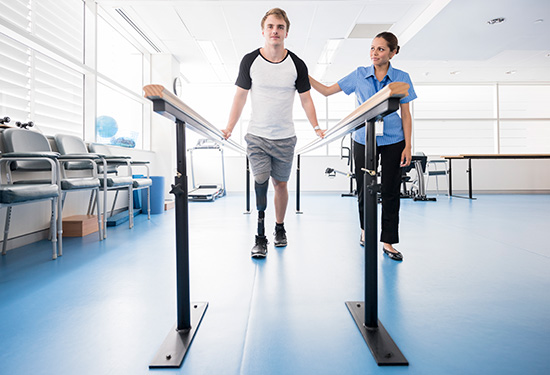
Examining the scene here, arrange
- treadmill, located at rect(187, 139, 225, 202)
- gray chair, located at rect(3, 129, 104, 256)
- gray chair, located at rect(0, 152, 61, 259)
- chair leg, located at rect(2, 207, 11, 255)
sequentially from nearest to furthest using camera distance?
gray chair, located at rect(0, 152, 61, 259) < chair leg, located at rect(2, 207, 11, 255) < gray chair, located at rect(3, 129, 104, 256) < treadmill, located at rect(187, 139, 225, 202)

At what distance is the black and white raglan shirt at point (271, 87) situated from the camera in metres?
1.68

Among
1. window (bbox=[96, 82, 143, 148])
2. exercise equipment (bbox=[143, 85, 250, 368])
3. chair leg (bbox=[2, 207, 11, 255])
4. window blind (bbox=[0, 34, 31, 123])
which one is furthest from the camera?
window (bbox=[96, 82, 143, 148])

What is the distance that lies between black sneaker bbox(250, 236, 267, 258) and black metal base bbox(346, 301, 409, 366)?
0.83 meters

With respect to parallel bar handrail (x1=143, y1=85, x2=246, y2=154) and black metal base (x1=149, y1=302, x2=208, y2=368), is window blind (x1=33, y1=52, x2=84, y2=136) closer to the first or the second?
parallel bar handrail (x1=143, y1=85, x2=246, y2=154)

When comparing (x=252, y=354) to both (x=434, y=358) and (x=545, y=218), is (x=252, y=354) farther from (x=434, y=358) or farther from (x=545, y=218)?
(x=545, y=218)

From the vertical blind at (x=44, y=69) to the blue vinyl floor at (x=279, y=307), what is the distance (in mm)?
1370

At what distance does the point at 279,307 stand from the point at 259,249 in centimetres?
71

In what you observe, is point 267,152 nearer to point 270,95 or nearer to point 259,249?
point 270,95

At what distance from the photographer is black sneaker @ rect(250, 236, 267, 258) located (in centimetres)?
182

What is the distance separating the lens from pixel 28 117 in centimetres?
274

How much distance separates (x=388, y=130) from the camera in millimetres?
1723

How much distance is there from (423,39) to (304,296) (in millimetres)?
4970

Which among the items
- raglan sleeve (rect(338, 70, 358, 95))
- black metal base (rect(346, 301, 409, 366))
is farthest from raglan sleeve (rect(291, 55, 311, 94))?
black metal base (rect(346, 301, 409, 366))

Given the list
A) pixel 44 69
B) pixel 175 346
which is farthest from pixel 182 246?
pixel 44 69
